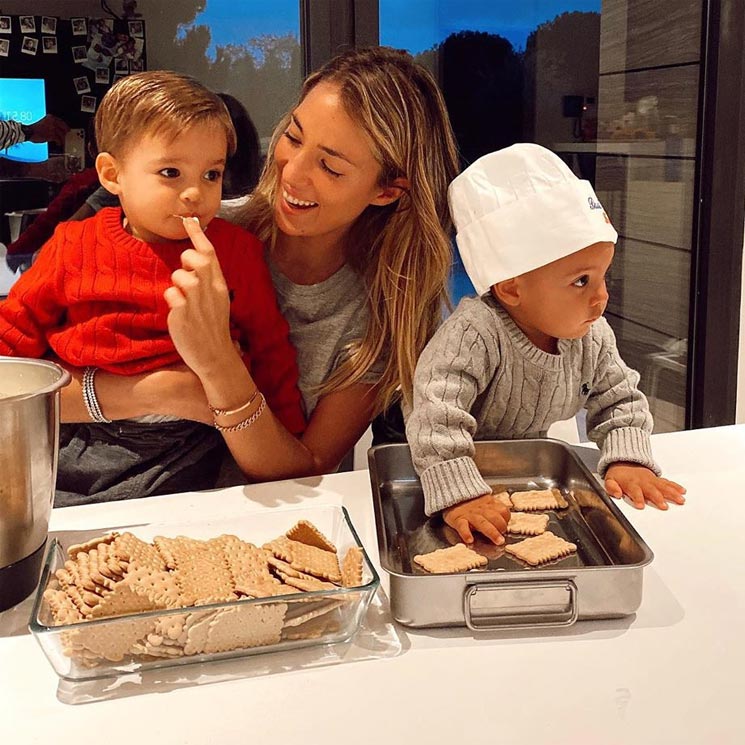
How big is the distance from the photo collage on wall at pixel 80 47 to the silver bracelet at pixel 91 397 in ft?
3.06

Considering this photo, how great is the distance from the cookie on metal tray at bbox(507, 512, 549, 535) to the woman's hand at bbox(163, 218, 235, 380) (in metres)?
0.49

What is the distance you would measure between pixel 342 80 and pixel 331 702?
1030mm

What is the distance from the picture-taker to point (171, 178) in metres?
1.35

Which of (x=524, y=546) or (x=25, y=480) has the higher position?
(x=25, y=480)

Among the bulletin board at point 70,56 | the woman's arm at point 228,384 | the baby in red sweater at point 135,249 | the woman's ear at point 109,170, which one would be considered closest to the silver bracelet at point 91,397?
the baby in red sweater at point 135,249

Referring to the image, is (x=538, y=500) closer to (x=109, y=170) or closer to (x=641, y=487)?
(x=641, y=487)

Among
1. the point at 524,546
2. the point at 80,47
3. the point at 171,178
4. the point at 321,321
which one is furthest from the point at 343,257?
the point at 80,47

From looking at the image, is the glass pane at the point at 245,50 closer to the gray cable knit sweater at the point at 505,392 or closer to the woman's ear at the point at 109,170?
the woman's ear at the point at 109,170

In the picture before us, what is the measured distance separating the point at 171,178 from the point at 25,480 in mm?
582

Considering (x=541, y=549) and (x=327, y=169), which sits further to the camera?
(x=327, y=169)

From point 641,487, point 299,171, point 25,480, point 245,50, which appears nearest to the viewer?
point 25,480

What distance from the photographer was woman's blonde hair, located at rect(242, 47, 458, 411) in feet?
4.87

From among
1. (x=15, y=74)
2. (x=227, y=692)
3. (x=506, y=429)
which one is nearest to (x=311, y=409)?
(x=506, y=429)

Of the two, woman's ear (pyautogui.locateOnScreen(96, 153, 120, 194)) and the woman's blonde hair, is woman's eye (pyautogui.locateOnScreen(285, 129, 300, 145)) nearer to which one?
the woman's blonde hair
